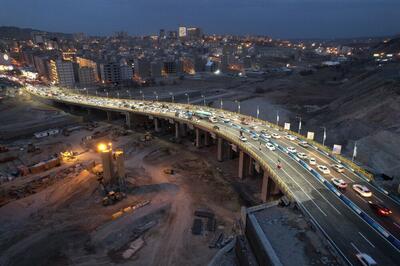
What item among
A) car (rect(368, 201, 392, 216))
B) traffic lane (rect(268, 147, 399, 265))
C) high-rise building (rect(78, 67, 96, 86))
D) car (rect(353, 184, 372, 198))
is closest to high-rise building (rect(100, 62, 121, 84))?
high-rise building (rect(78, 67, 96, 86))

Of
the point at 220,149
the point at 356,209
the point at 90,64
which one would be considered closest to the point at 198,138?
the point at 220,149

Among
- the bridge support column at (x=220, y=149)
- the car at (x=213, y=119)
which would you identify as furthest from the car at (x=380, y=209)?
the car at (x=213, y=119)

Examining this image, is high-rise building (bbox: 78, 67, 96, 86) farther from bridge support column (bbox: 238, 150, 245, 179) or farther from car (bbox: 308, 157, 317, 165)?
car (bbox: 308, 157, 317, 165)

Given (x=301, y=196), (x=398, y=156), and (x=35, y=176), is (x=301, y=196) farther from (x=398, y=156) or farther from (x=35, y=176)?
(x=35, y=176)

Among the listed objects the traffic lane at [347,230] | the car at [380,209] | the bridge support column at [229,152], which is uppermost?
the car at [380,209]

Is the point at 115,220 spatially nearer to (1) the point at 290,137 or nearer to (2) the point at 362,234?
(2) the point at 362,234

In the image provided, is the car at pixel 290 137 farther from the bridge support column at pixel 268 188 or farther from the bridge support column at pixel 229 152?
the bridge support column at pixel 229 152

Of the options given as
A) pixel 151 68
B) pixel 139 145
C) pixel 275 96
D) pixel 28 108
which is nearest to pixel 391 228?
pixel 139 145
